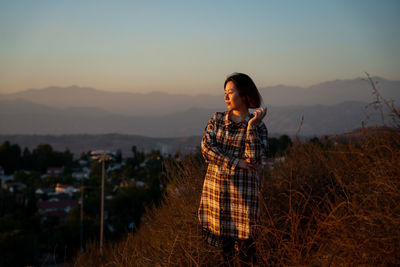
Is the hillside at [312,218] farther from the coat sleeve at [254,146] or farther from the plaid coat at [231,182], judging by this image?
the coat sleeve at [254,146]

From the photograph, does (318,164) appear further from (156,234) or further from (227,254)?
(227,254)

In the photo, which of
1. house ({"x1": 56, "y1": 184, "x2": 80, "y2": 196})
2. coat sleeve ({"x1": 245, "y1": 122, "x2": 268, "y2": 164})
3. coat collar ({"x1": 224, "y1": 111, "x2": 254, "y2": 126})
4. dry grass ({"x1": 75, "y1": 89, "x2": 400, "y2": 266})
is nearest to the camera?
dry grass ({"x1": 75, "y1": 89, "x2": 400, "y2": 266})

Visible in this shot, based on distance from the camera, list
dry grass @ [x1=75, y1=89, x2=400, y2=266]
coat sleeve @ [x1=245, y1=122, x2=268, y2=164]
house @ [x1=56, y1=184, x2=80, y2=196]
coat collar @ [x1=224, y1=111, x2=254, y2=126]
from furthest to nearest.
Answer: house @ [x1=56, y1=184, x2=80, y2=196]
coat collar @ [x1=224, y1=111, x2=254, y2=126]
coat sleeve @ [x1=245, y1=122, x2=268, y2=164]
dry grass @ [x1=75, y1=89, x2=400, y2=266]

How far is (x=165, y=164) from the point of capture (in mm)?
4254

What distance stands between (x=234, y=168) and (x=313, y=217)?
176 cm

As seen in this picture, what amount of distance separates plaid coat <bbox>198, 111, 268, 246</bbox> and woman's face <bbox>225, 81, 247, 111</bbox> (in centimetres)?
10

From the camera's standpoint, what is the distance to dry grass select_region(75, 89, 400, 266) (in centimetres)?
198

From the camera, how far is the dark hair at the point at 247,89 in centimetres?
258

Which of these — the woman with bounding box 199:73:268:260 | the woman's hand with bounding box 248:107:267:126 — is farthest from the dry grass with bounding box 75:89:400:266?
the woman's hand with bounding box 248:107:267:126

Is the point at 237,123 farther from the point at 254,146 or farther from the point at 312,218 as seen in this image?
the point at 312,218

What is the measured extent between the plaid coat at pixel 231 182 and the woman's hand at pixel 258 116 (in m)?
0.04

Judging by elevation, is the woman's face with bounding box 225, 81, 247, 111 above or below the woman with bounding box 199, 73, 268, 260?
above

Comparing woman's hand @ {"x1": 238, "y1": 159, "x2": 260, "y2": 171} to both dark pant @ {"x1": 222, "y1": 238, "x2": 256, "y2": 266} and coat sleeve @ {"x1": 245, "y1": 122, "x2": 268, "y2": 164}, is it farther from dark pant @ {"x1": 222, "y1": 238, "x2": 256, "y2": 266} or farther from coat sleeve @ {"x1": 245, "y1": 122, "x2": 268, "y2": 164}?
dark pant @ {"x1": 222, "y1": 238, "x2": 256, "y2": 266}

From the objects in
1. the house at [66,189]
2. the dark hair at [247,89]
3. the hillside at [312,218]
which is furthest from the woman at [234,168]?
the house at [66,189]
